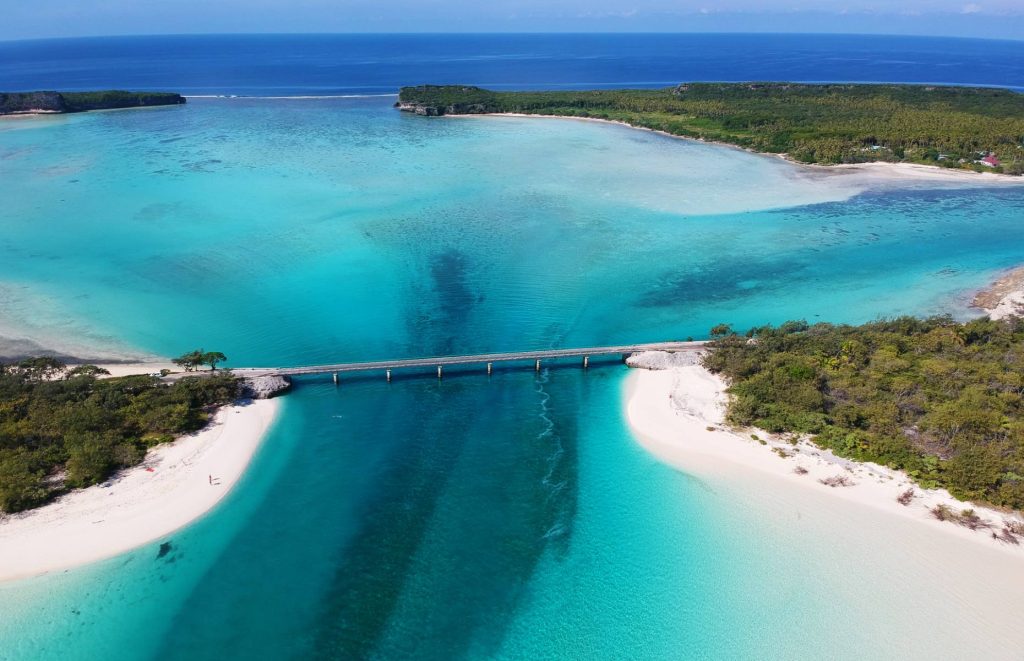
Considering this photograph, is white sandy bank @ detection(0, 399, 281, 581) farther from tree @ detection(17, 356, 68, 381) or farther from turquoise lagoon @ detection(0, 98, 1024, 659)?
tree @ detection(17, 356, 68, 381)

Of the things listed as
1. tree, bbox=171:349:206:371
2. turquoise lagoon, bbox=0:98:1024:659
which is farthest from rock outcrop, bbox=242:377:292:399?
tree, bbox=171:349:206:371

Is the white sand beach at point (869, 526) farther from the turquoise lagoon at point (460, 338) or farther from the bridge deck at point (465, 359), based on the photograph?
the bridge deck at point (465, 359)

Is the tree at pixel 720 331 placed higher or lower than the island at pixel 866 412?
higher

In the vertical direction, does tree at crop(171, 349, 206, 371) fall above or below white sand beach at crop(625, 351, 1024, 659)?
above

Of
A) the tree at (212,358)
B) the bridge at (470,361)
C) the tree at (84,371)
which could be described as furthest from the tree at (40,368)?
the bridge at (470,361)

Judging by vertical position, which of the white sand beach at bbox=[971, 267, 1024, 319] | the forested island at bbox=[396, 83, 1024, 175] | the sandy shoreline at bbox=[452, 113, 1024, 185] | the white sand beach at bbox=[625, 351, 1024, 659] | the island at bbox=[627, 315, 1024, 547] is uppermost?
the forested island at bbox=[396, 83, 1024, 175]

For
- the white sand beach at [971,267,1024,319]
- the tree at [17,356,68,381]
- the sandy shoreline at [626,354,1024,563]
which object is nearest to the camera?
the sandy shoreline at [626,354,1024,563]
